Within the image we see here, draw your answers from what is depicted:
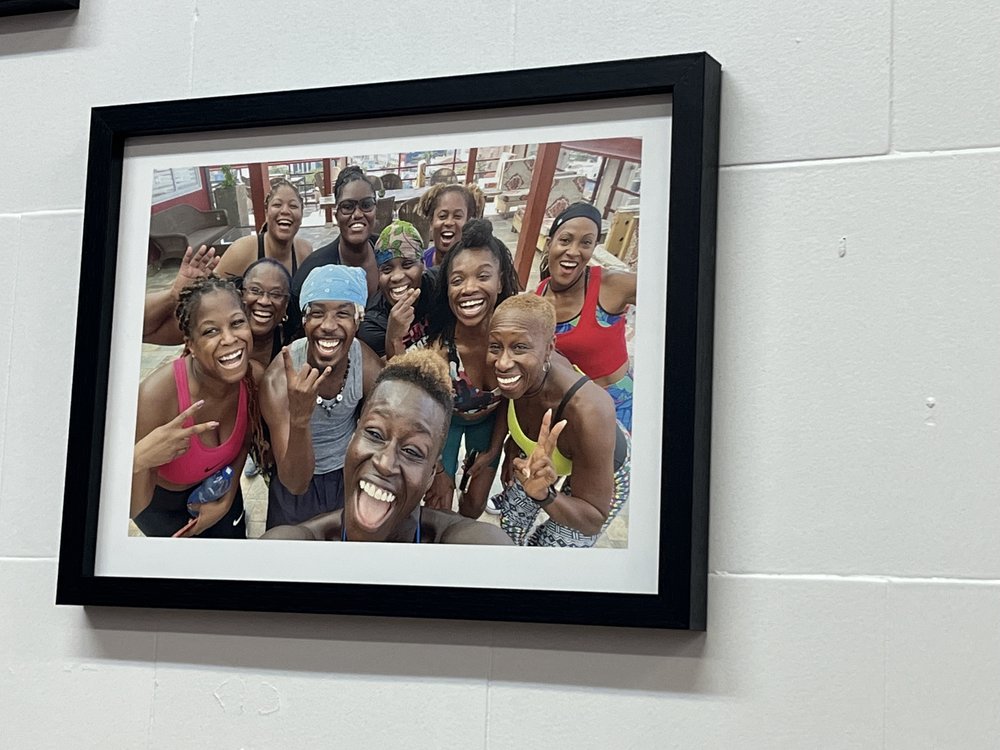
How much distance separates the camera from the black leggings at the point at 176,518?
106cm

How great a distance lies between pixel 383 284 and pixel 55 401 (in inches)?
12.5

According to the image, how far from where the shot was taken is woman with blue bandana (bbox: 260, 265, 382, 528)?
1040mm

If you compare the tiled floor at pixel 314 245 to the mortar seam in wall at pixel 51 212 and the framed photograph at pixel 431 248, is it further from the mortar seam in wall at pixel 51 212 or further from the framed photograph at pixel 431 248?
the mortar seam in wall at pixel 51 212

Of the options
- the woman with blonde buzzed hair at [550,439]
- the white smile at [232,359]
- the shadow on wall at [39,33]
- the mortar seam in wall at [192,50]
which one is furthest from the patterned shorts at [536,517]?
the shadow on wall at [39,33]

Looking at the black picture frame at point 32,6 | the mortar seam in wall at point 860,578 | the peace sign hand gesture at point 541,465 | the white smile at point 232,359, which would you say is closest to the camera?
the mortar seam in wall at point 860,578

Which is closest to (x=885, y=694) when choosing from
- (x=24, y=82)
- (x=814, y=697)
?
(x=814, y=697)

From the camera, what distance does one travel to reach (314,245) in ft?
3.51

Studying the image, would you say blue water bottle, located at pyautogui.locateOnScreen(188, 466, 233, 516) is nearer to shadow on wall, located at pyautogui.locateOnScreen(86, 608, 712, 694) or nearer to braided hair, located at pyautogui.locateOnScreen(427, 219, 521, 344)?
shadow on wall, located at pyautogui.locateOnScreen(86, 608, 712, 694)

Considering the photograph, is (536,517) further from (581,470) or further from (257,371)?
(257,371)

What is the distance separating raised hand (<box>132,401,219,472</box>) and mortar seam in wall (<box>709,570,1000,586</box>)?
1.41 feet

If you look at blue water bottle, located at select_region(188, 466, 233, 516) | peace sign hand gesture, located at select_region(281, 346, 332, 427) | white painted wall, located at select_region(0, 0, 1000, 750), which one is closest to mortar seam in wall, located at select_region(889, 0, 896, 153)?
white painted wall, located at select_region(0, 0, 1000, 750)

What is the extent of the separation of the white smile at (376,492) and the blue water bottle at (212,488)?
0.11 m

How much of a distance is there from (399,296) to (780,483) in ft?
1.05

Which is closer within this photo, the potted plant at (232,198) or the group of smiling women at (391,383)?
the group of smiling women at (391,383)
